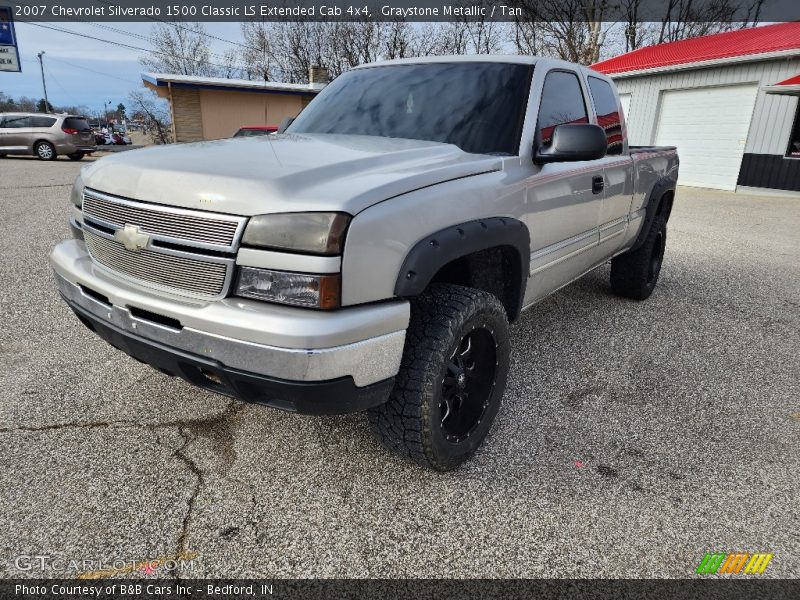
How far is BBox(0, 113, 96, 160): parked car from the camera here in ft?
60.6

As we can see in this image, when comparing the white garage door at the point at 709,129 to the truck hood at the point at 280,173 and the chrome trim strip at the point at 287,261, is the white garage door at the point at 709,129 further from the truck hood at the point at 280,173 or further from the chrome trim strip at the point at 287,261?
the chrome trim strip at the point at 287,261

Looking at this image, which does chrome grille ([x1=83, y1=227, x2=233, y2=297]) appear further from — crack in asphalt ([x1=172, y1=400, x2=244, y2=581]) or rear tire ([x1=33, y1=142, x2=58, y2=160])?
rear tire ([x1=33, y1=142, x2=58, y2=160])

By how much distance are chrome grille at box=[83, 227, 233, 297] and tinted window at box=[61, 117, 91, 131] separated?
20005 mm

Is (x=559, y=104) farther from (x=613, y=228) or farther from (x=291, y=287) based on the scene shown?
(x=291, y=287)

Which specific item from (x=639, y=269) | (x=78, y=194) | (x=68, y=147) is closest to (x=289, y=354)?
(x=78, y=194)

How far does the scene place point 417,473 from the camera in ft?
7.83

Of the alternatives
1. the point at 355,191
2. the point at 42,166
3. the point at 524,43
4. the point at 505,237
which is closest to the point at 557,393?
the point at 505,237

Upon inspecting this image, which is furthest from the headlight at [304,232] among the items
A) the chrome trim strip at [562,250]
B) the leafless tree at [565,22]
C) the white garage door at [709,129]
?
the leafless tree at [565,22]

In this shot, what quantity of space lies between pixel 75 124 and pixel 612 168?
2035cm

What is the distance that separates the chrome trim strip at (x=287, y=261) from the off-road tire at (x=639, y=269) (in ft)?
12.5

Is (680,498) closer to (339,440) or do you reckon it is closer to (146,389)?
(339,440)

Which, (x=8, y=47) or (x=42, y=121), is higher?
(x=8, y=47)

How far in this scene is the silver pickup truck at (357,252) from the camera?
Result: 1755 millimetres

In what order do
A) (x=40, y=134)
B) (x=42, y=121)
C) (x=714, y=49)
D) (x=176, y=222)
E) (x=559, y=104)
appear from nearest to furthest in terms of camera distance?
1. (x=176, y=222)
2. (x=559, y=104)
3. (x=714, y=49)
4. (x=40, y=134)
5. (x=42, y=121)
